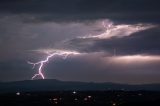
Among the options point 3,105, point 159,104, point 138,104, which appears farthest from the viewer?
point 3,105

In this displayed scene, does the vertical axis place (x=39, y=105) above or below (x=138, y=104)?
above

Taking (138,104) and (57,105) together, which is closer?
(138,104)

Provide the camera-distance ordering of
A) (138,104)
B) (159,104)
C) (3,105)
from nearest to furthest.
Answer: (159,104) → (138,104) → (3,105)

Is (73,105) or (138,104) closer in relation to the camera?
(138,104)

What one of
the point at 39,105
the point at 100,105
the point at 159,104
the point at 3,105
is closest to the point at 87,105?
the point at 100,105

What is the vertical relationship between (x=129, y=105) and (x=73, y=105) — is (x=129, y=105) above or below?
below

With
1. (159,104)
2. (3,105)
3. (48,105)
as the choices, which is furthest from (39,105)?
(159,104)

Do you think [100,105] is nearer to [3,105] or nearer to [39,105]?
[39,105]

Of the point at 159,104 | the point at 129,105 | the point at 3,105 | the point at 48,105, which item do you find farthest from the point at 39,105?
the point at 159,104

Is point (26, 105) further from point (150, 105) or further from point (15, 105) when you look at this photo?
point (150, 105)
